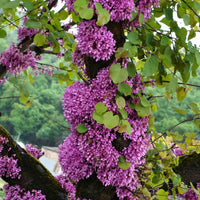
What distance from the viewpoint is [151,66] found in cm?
131

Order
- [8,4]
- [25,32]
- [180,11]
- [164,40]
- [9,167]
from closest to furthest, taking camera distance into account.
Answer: [8,4]
[164,40]
[180,11]
[9,167]
[25,32]

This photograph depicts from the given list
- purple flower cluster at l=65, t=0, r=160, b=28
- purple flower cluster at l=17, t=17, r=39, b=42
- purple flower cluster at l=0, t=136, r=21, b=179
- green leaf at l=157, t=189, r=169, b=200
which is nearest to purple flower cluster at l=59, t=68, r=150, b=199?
green leaf at l=157, t=189, r=169, b=200

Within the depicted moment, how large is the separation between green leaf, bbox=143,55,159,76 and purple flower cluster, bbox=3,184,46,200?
1681 mm

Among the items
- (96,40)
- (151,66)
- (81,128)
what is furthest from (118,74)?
(81,128)

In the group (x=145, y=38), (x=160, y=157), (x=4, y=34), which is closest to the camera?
(x=145, y=38)

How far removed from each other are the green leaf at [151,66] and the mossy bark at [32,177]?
1.70m

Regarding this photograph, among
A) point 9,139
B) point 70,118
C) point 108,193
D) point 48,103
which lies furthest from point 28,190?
point 48,103

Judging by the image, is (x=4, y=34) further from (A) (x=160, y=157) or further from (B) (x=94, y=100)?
(A) (x=160, y=157)

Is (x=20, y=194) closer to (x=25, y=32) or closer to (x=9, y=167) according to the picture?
(x=9, y=167)

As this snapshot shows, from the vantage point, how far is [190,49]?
1.42 m

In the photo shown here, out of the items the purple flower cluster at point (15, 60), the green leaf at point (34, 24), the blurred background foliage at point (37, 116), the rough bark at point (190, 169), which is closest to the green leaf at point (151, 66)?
the green leaf at point (34, 24)

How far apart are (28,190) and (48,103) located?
1898 inches

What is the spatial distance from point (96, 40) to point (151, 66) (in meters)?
0.43

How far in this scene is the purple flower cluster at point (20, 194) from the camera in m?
2.18
